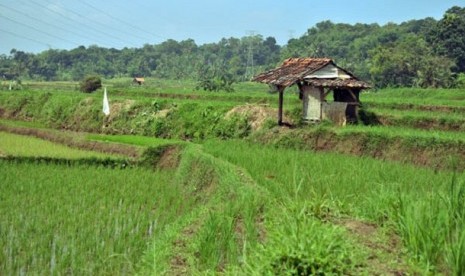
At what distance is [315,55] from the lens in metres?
57.5

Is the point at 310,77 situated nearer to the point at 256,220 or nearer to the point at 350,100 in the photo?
the point at 350,100

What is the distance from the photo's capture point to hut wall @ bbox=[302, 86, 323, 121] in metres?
17.2

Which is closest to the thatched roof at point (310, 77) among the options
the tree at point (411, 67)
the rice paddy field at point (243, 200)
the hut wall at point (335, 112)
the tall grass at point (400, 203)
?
the hut wall at point (335, 112)

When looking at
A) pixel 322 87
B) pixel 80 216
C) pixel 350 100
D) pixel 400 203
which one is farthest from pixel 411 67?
pixel 400 203

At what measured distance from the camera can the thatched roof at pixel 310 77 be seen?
55.1 feet

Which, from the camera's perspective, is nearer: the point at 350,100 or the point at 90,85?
the point at 350,100

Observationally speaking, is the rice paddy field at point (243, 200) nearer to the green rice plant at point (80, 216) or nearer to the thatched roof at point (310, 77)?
the green rice plant at point (80, 216)

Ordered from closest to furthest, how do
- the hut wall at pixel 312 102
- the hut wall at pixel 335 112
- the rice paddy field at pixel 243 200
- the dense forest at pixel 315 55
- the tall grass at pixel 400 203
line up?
the tall grass at pixel 400 203, the rice paddy field at pixel 243 200, the hut wall at pixel 335 112, the hut wall at pixel 312 102, the dense forest at pixel 315 55

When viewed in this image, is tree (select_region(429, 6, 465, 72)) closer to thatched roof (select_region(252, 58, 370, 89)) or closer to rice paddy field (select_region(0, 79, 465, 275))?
rice paddy field (select_region(0, 79, 465, 275))

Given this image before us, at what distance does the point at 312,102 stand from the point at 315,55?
4138 centimetres

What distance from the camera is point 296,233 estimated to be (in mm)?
4125

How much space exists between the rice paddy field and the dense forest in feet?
61.7

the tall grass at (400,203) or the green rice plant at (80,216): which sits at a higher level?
the tall grass at (400,203)

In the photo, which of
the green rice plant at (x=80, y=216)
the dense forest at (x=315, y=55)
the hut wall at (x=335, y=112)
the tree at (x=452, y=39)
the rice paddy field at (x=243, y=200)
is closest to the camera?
the rice paddy field at (x=243, y=200)
